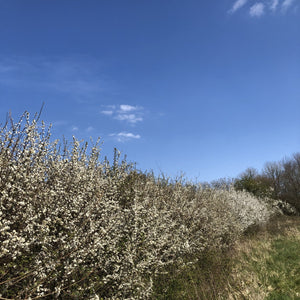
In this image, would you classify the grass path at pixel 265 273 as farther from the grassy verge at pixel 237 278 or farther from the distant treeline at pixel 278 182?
the distant treeline at pixel 278 182

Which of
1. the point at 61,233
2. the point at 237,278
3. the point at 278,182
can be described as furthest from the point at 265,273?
the point at 278,182

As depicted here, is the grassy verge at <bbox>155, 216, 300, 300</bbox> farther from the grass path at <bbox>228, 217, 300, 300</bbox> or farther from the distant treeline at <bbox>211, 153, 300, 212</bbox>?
the distant treeline at <bbox>211, 153, 300, 212</bbox>

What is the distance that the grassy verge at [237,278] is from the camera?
6480mm

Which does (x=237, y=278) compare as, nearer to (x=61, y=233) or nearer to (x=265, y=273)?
(x=265, y=273)

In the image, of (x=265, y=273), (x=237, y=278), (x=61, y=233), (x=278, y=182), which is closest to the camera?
(x=61, y=233)

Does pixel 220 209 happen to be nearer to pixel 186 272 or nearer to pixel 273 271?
pixel 273 271

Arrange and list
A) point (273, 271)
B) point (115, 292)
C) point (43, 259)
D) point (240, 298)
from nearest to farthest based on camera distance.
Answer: point (43, 259) < point (115, 292) < point (240, 298) < point (273, 271)

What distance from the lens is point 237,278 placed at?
8008 mm

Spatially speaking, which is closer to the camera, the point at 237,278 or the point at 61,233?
the point at 61,233

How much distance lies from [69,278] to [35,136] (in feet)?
8.88

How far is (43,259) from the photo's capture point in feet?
13.8

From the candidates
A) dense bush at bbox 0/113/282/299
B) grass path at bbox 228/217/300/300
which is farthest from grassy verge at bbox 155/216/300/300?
dense bush at bbox 0/113/282/299

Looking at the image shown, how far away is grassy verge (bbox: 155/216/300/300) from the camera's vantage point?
648 centimetres

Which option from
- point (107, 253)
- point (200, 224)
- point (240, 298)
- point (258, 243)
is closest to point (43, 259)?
point (107, 253)
